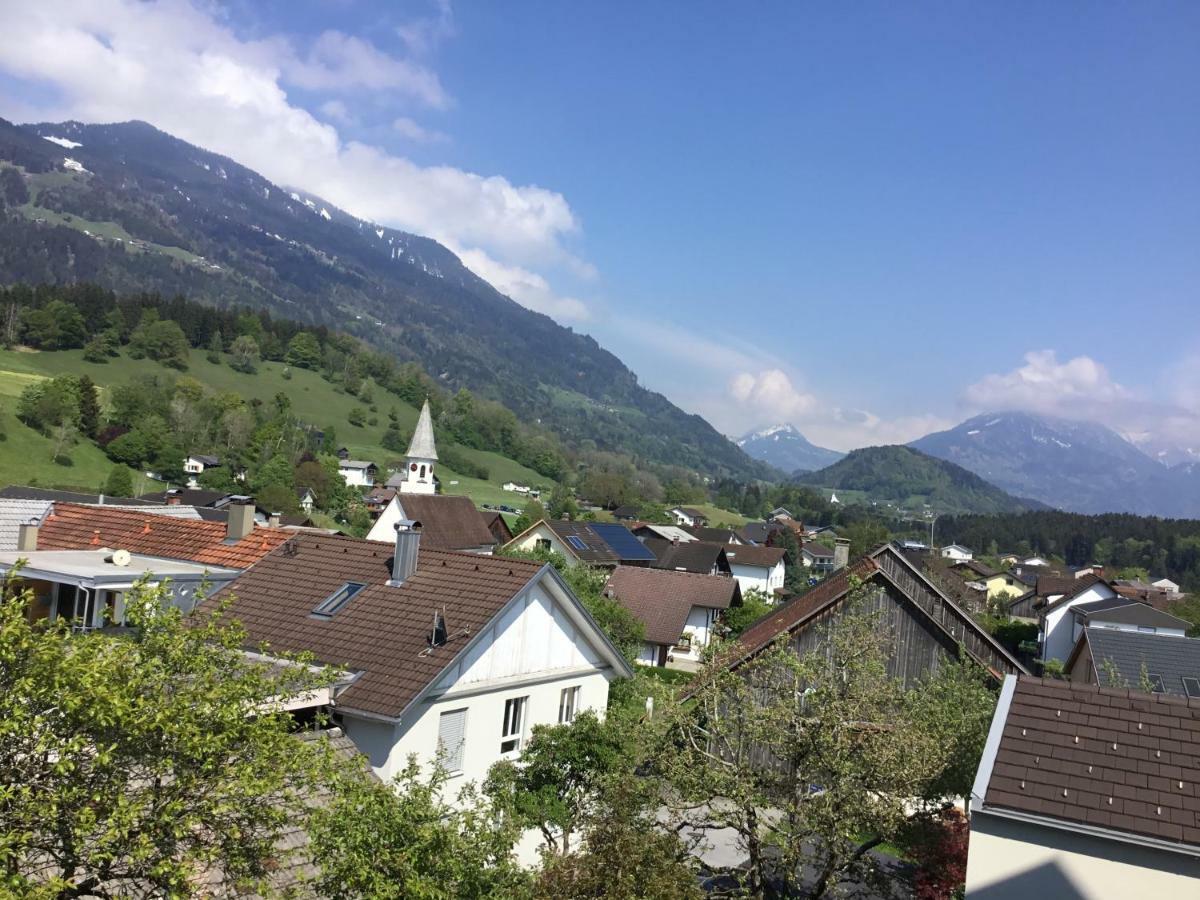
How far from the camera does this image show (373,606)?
18328 millimetres

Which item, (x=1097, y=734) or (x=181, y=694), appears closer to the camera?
(x=181, y=694)

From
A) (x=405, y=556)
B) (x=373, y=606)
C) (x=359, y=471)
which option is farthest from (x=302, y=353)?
(x=373, y=606)

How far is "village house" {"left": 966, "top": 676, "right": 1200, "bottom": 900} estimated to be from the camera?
394 inches

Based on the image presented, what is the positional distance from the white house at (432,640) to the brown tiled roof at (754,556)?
68028 mm

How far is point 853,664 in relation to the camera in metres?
11.0

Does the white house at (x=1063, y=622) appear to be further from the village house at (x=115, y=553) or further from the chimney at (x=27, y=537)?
the chimney at (x=27, y=537)

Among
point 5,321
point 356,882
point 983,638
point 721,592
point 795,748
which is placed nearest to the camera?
point 356,882

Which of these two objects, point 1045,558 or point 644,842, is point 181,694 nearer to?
point 644,842

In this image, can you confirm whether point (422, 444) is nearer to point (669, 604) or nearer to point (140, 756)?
point (669, 604)

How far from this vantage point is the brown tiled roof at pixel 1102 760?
33.6 ft

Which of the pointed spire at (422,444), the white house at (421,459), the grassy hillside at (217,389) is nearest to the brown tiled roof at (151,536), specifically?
the pointed spire at (422,444)

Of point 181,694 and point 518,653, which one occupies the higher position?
point 181,694

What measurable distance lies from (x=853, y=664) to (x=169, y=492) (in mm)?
85231

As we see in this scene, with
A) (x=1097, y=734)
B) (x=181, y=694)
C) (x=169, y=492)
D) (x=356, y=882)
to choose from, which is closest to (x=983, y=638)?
(x=1097, y=734)
